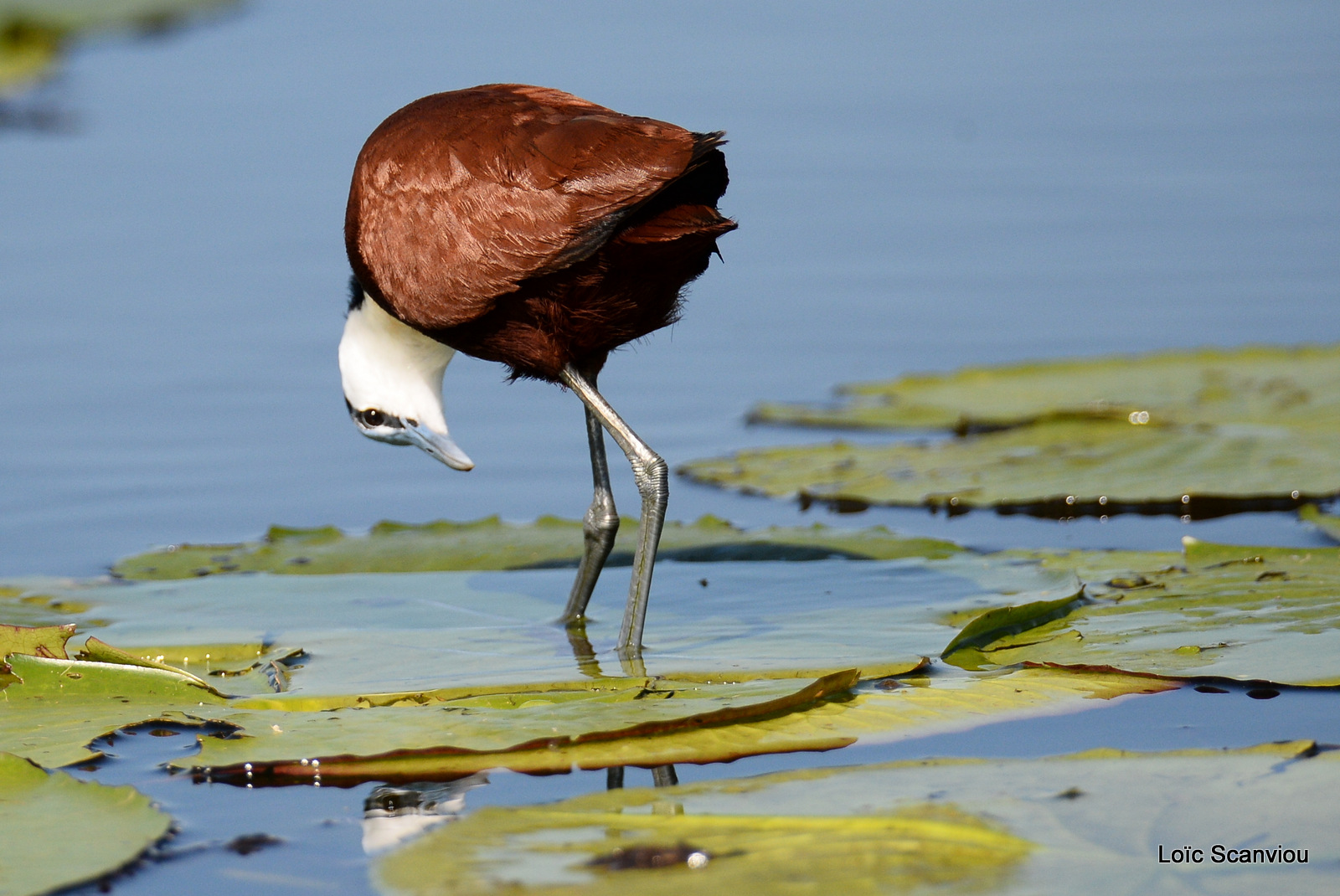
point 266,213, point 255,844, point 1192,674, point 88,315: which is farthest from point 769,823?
point 266,213

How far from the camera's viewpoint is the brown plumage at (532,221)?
13.4ft

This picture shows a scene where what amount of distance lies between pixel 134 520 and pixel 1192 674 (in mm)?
3985

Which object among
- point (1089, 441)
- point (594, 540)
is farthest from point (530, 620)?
point (1089, 441)

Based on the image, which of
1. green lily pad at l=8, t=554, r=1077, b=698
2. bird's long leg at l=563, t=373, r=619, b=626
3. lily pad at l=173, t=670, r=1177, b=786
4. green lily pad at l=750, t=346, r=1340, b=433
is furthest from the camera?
green lily pad at l=750, t=346, r=1340, b=433

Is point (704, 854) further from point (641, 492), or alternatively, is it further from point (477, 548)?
point (477, 548)

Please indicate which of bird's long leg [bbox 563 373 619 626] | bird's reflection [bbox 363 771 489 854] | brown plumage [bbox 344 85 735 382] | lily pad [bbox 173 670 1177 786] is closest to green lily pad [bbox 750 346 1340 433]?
bird's long leg [bbox 563 373 619 626]

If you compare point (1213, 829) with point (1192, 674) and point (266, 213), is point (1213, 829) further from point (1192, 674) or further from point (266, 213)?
point (266, 213)

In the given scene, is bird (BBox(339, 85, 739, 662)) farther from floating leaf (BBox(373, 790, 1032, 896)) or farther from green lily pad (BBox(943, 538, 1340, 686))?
floating leaf (BBox(373, 790, 1032, 896))

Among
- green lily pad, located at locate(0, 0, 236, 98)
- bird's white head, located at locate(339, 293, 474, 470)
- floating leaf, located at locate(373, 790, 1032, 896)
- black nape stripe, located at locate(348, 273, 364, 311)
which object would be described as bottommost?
floating leaf, located at locate(373, 790, 1032, 896)

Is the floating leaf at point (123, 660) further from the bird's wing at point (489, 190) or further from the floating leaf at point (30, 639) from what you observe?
the bird's wing at point (489, 190)

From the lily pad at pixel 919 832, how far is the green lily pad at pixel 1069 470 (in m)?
2.42

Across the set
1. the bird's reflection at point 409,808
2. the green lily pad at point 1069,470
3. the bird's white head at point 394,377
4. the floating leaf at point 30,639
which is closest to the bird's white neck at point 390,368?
the bird's white head at point 394,377

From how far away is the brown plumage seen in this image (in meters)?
4.08

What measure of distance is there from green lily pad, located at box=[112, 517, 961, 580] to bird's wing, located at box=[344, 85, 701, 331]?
3.54 feet
